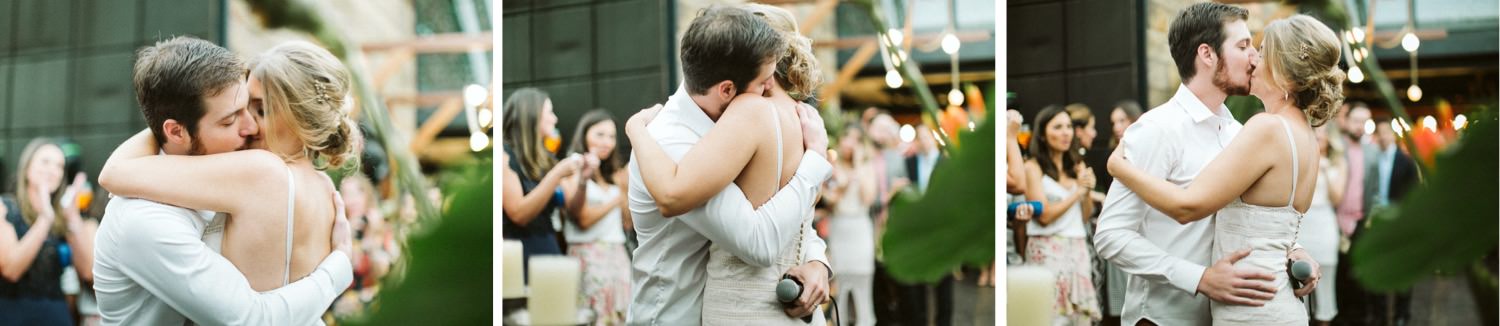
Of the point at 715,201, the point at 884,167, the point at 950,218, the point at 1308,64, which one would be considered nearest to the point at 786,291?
the point at 715,201

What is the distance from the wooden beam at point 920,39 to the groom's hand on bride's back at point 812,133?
32 cm

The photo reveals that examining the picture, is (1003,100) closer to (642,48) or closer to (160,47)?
(642,48)

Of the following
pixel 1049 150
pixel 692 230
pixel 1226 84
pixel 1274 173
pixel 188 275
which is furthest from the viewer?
Result: pixel 1049 150

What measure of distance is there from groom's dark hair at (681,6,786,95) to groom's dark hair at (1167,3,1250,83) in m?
1.31

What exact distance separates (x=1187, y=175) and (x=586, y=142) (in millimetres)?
1985

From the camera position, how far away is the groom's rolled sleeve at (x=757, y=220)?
404 cm

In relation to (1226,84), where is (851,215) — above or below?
below

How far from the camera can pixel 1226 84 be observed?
445cm

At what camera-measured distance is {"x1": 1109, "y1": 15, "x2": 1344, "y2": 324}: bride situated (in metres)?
4.35

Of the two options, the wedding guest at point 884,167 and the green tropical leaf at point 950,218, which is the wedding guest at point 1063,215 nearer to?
the green tropical leaf at point 950,218

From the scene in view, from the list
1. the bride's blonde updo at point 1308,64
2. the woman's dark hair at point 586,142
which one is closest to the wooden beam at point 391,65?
the woman's dark hair at point 586,142

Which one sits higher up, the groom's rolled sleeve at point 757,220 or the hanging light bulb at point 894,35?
the hanging light bulb at point 894,35

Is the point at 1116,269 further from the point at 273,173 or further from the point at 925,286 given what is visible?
the point at 273,173

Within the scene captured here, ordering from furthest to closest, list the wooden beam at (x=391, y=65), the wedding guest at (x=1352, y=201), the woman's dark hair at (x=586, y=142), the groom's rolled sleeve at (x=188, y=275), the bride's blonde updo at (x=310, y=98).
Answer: the woman's dark hair at (x=586, y=142) → the wooden beam at (x=391, y=65) → the wedding guest at (x=1352, y=201) → the bride's blonde updo at (x=310, y=98) → the groom's rolled sleeve at (x=188, y=275)
